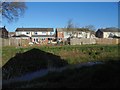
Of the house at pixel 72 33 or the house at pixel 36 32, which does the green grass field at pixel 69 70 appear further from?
the house at pixel 36 32

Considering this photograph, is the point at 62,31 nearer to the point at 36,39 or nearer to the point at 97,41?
the point at 36,39

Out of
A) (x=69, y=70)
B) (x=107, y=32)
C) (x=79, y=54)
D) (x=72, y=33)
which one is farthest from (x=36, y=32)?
(x=69, y=70)

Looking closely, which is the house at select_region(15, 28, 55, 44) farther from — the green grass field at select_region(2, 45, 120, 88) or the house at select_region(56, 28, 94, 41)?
the green grass field at select_region(2, 45, 120, 88)

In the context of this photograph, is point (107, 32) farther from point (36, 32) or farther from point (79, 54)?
point (79, 54)

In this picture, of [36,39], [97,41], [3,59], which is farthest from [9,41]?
[36,39]

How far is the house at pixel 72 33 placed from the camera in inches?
3509

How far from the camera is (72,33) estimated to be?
89125 mm

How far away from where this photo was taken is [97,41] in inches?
2515

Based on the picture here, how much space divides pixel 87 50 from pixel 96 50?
1.18 metres

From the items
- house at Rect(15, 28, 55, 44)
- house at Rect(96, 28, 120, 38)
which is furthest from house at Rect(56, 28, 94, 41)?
house at Rect(96, 28, 120, 38)

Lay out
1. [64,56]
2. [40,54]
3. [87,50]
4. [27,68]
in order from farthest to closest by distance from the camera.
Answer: [87,50] < [64,56] < [40,54] < [27,68]

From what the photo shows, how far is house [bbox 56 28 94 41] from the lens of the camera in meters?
89.1

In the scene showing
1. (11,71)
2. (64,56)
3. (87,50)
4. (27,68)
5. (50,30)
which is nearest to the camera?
(11,71)

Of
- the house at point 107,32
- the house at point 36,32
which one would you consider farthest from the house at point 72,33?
the house at point 107,32
